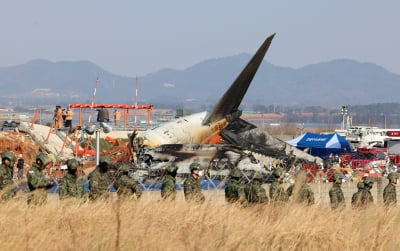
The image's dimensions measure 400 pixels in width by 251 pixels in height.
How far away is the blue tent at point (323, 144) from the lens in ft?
174

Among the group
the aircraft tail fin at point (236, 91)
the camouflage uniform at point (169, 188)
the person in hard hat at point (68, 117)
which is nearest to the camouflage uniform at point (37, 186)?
the camouflage uniform at point (169, 188)

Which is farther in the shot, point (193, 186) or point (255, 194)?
point (193, 186)

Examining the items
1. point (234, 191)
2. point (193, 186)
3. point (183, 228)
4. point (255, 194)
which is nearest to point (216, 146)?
point (193, 186)

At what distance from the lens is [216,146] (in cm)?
3512

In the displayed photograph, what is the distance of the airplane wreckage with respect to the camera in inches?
1320

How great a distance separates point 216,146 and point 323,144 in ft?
62.3

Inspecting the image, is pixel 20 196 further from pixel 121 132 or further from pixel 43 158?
pixel 121 132

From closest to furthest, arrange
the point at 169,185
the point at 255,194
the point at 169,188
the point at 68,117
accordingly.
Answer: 1. the point at 255,194
2. the point at 169,188
3. the point at 169,185
4. the point at 68,117

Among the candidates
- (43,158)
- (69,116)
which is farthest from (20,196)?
(69,116)

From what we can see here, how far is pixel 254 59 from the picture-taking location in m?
45.0

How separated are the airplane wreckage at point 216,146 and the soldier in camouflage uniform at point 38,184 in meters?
9.83

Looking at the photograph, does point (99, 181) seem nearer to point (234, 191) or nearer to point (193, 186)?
point (193, 186)

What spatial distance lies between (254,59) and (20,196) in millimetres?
31580

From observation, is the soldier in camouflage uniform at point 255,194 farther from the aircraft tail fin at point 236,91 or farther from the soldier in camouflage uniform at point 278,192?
the aircraft tail fin at point 236,91
